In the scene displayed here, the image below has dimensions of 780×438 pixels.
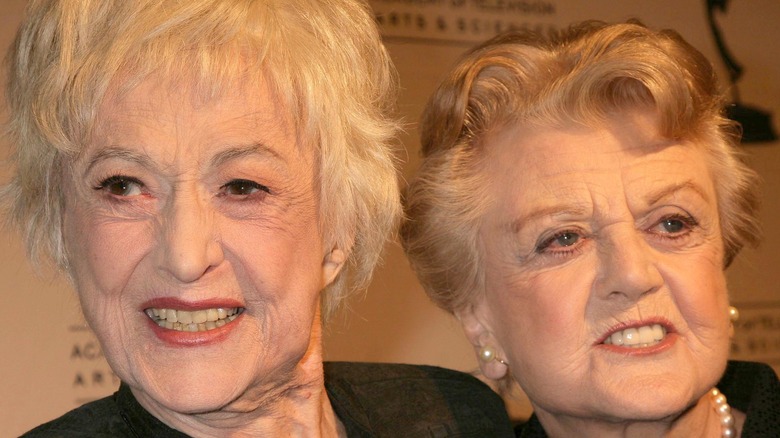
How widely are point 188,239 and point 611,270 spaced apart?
785 millimetres

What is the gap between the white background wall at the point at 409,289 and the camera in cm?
270

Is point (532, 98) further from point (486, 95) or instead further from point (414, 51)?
point (414, 51)

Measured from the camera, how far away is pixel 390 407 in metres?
2.12

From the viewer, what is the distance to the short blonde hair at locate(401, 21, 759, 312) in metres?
1.98

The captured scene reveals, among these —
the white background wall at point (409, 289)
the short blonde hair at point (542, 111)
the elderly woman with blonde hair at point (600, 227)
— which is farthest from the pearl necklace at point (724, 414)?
the white background wall at point (409, 289)

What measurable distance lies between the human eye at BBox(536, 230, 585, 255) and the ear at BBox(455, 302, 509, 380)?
240 mm

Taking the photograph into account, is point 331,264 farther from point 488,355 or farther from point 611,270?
point 611,270

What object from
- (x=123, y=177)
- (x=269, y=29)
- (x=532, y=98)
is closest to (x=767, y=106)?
(x=532, y=98)

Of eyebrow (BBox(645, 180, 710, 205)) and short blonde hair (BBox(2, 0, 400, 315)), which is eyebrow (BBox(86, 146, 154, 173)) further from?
eyebrow (BBox(645, 180, 710, 205))

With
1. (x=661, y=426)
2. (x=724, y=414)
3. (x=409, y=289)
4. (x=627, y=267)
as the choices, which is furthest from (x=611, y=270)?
(x=409, y=289)

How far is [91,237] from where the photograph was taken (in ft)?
5.54

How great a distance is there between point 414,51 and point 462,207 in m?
1.30

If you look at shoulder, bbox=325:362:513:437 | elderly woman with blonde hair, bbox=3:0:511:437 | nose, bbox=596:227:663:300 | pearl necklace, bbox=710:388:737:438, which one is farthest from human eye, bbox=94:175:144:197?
pearl necklace, bbox=710:388:737:438

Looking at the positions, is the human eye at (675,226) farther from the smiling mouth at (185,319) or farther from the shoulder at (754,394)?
the smiling mouth at (185,319)
